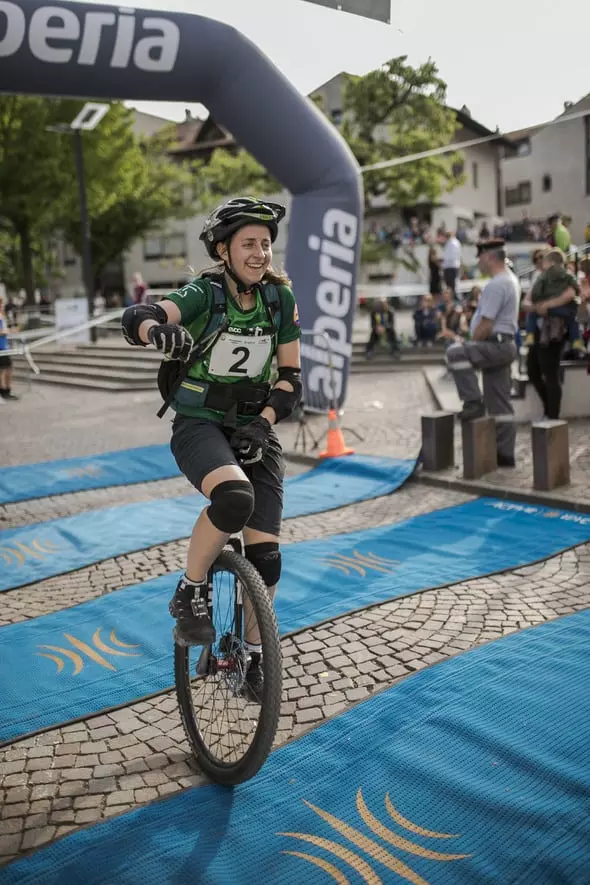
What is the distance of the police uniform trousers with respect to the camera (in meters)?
7.55

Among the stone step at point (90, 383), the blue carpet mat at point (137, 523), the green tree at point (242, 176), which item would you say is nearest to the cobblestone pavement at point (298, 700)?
the blue carpet mat at point (137, 523)

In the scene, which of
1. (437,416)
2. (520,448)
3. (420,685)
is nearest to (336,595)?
(420,685)

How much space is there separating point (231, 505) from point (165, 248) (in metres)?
49.4

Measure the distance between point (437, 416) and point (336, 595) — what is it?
3386 millimetres

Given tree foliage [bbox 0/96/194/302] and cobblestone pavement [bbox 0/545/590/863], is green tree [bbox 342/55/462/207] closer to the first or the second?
tree foliage [bbox 0/96/194/302]

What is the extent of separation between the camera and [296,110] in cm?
1002

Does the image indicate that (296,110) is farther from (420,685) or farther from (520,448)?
(420,685)

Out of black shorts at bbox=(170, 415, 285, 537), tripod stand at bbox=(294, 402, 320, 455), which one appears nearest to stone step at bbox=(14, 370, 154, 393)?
tripod stand at bbox=(294, 402, 320, 455)

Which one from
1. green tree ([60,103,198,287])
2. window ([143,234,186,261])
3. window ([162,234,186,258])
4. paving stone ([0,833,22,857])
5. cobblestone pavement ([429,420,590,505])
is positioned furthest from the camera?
window ([143,234,186,261])

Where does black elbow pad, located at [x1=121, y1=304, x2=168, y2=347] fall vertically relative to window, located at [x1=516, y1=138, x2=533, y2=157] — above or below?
below

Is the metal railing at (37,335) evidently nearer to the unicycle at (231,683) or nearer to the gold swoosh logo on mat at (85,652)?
the gold swoosh logo on mat at (85,652)

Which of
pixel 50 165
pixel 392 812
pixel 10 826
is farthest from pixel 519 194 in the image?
pixel 10 826

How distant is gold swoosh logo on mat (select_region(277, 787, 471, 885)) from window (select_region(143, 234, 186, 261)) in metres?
48.4

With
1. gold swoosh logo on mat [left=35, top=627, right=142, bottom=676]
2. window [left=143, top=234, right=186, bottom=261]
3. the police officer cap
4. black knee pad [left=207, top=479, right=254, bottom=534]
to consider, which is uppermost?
window [left=143, top=234, right=186, bottom=261]
